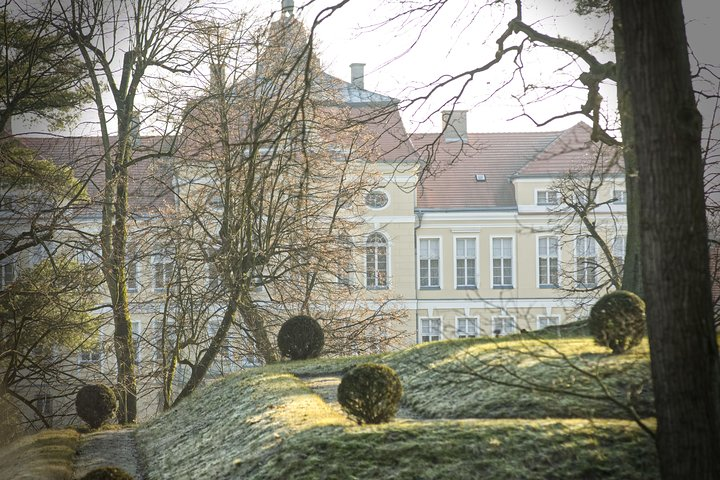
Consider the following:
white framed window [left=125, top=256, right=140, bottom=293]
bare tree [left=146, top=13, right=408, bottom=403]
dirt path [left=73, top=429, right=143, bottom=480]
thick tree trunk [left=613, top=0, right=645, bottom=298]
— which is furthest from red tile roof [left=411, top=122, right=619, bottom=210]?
thick tree trunk [left=613, top=0, right=645, bottom=298]

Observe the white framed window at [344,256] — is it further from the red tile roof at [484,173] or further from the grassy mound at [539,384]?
the red tile roof at [484,173]

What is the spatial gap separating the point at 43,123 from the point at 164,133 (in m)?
3.55

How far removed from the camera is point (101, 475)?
709cm

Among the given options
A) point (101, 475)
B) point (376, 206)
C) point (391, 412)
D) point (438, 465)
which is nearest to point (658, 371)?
point (438, 465)

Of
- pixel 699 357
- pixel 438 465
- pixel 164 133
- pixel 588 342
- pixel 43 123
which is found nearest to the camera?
pixel 699 357

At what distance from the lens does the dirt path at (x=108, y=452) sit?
1058 cm

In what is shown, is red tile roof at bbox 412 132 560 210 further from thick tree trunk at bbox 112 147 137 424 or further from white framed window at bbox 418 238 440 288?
thick tree trunk at bbox 112 147 137 424

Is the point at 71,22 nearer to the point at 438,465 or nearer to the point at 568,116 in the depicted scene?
the point at 568,116

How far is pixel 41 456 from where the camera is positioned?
37.6 ft

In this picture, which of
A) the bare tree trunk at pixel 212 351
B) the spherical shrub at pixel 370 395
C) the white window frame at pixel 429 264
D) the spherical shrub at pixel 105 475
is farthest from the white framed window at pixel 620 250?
the spherical shrub at pixel 105 475

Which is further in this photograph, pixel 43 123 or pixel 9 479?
pixel 43 123

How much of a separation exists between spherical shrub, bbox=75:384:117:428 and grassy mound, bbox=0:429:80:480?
327mm

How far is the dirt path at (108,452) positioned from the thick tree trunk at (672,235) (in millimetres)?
5937

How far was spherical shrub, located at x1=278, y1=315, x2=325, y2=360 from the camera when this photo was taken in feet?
47.7
